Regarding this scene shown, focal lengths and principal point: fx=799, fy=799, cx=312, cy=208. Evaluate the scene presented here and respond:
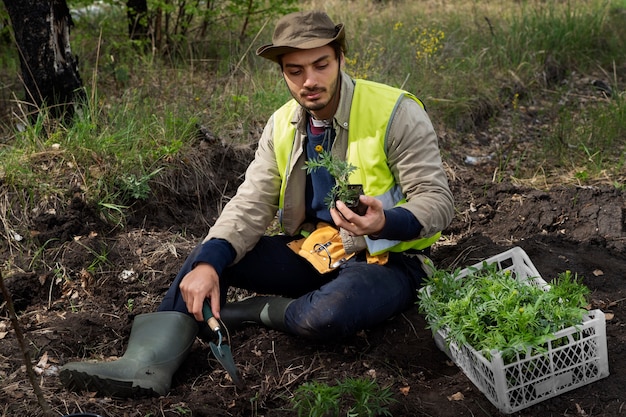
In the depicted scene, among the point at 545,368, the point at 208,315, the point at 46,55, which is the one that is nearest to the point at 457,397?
the point at 545,368

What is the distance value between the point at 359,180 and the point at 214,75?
3.10 meters

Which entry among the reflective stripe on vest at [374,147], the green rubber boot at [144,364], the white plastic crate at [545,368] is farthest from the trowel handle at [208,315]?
the white plastic crate at [545,368]

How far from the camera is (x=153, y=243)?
4.32 meters

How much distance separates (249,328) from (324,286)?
1.37ft

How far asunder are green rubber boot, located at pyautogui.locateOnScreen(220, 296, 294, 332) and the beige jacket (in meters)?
0.22

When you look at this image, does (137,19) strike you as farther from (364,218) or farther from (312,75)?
(364,218)

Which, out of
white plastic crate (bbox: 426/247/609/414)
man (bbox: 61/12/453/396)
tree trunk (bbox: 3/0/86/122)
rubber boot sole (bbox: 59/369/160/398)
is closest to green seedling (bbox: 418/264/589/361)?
white plastic crate (bbox: 426/247/609/414)

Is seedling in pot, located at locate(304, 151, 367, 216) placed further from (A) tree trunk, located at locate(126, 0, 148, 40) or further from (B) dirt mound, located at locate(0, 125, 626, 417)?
(A) tree trunk, located at locate(126, 0, 148, 40)

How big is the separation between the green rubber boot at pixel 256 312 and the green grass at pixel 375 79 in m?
1.17

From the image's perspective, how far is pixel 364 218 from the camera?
2914mm

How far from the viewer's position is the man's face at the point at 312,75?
328 cm

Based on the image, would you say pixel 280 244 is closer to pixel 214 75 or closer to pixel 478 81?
pixel 214 75

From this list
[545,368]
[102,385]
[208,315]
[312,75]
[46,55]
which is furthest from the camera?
[46,55]

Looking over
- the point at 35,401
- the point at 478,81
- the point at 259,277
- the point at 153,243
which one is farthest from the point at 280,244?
the point at 478,81
